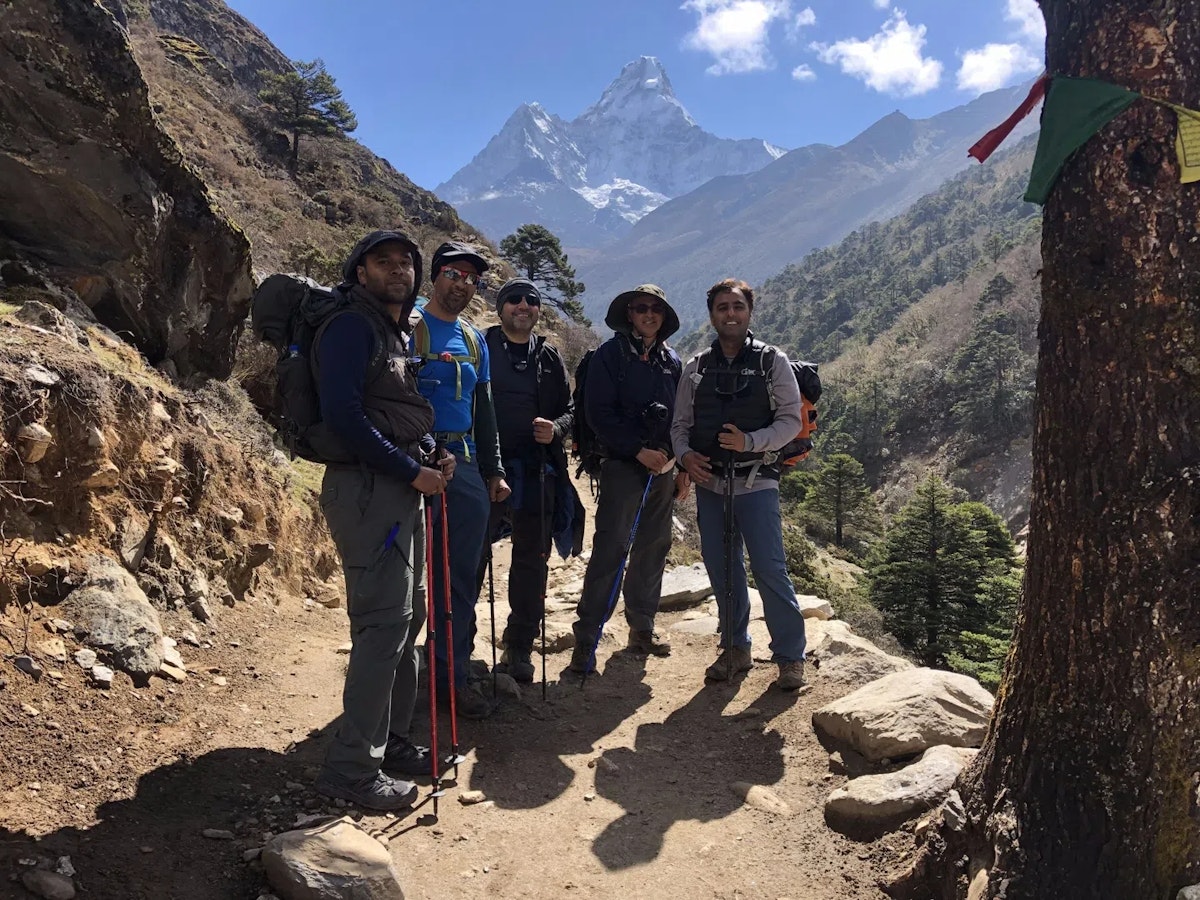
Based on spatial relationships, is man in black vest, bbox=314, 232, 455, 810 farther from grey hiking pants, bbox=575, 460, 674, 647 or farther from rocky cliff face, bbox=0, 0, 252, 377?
rocky cliff face, bbox=0, 0, 252, 377

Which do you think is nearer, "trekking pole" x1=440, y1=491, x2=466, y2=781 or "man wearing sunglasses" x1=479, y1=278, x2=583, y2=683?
"trekking pole" x1=440, y1=491, x2=466, y2=781

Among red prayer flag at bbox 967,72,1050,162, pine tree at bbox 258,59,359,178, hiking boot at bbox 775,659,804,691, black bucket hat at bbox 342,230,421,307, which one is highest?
pine tree at bbox 258,59,359,178

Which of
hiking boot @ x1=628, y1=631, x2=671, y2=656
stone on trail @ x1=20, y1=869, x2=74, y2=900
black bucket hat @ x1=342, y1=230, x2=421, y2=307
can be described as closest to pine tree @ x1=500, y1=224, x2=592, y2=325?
hiking boot @ x1=628, y1=631, x2=671, y2=656

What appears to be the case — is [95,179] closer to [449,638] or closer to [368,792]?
[449,638]

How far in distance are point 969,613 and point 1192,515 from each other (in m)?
18.9

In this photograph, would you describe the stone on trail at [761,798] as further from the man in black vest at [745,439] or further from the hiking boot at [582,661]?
the hiking boot at [582,661]

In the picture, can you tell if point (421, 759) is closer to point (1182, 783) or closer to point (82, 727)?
point (82, 727)

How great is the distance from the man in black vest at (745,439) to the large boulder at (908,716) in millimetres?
572

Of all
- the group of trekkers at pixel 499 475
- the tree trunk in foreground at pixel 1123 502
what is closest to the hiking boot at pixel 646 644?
the group of trekkers at pixel 499 475

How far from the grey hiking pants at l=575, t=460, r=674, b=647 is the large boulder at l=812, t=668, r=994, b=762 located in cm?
153

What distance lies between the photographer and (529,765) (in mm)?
3748

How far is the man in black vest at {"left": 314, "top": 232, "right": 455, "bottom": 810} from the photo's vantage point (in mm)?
2930

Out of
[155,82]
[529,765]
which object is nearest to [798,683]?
[529,765]

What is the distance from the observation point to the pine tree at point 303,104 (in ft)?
117
